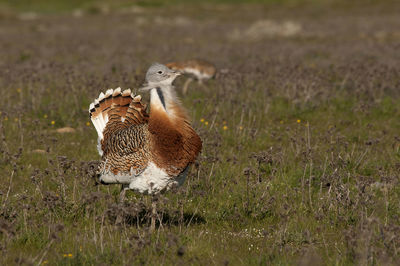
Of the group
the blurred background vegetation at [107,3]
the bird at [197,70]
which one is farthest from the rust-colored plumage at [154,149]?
the blurred background vegetation at [107,3]

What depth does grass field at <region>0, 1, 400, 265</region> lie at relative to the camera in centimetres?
475

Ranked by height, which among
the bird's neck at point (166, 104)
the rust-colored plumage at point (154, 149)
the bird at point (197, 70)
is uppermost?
the bird's neck at point (166, 104)

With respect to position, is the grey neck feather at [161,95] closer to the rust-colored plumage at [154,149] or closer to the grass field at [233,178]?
the rust-colored plumage at [154,149]

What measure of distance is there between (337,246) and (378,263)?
82 centimetres

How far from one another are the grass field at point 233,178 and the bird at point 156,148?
238 millimetres

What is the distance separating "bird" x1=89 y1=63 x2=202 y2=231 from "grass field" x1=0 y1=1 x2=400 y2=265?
0.24 metres

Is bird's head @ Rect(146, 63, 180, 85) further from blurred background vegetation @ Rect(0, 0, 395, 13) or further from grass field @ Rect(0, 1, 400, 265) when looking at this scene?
blurred background vegetation @ Rect(0, 0, 395, 13)

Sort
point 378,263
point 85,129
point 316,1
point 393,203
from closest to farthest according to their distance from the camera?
1. point 378,263
2. point 393,203
3. point 85,129
4. point 316,1

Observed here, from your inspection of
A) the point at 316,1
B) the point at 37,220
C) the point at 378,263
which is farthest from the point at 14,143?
the point at 316,1

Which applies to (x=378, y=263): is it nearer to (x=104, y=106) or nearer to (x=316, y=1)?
(x=104, y=106)

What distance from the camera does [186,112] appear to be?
553 centimetres

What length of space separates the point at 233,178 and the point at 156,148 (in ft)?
7.22

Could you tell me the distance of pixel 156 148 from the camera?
17.2 ft

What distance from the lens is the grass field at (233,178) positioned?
4.75 meters
